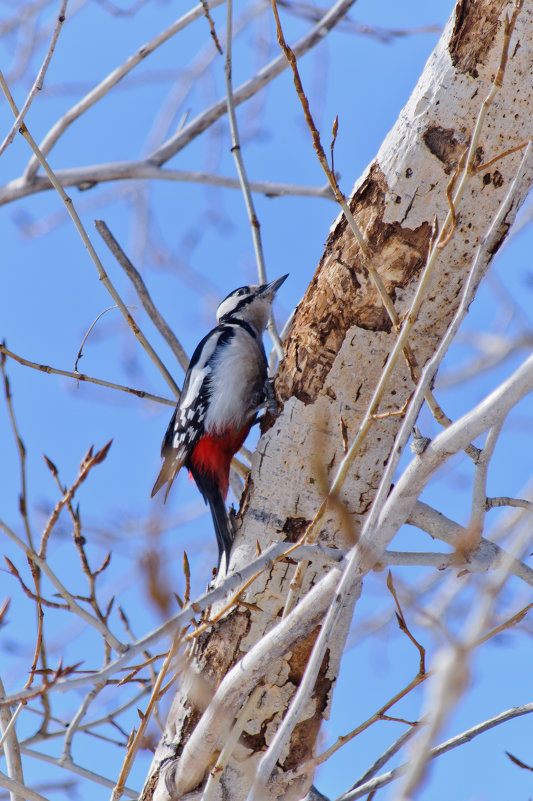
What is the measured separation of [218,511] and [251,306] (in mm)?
1802

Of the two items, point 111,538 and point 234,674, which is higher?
point 111,538

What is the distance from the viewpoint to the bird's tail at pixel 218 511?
2.85m

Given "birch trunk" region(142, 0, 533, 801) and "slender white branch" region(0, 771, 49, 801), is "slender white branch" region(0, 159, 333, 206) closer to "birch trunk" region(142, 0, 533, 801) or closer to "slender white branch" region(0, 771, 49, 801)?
"birch trunk" region(142, 0, 533, 801)

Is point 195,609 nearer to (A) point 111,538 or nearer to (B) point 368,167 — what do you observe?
(B) point 368,167

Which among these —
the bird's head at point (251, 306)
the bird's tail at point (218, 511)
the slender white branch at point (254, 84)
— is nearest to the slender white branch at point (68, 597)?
the bird's tail at point (218, 511)

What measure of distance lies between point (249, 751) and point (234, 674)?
1.96ft

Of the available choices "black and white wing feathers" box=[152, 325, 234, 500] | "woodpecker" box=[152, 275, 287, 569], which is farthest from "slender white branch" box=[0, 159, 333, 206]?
"black and white wing feathers" box=[152, 325, 234, 500]

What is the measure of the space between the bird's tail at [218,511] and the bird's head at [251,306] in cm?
131

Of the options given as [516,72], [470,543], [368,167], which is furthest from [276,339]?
[470,543]

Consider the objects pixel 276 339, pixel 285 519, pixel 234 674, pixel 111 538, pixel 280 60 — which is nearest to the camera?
pixel 234 674

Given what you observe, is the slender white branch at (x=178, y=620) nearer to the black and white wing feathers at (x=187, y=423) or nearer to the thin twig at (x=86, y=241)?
the thin twig at (x=86, y=241)

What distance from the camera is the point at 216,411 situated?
3715 millimetres

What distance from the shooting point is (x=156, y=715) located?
2477 mm

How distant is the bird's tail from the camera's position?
9.36ft
